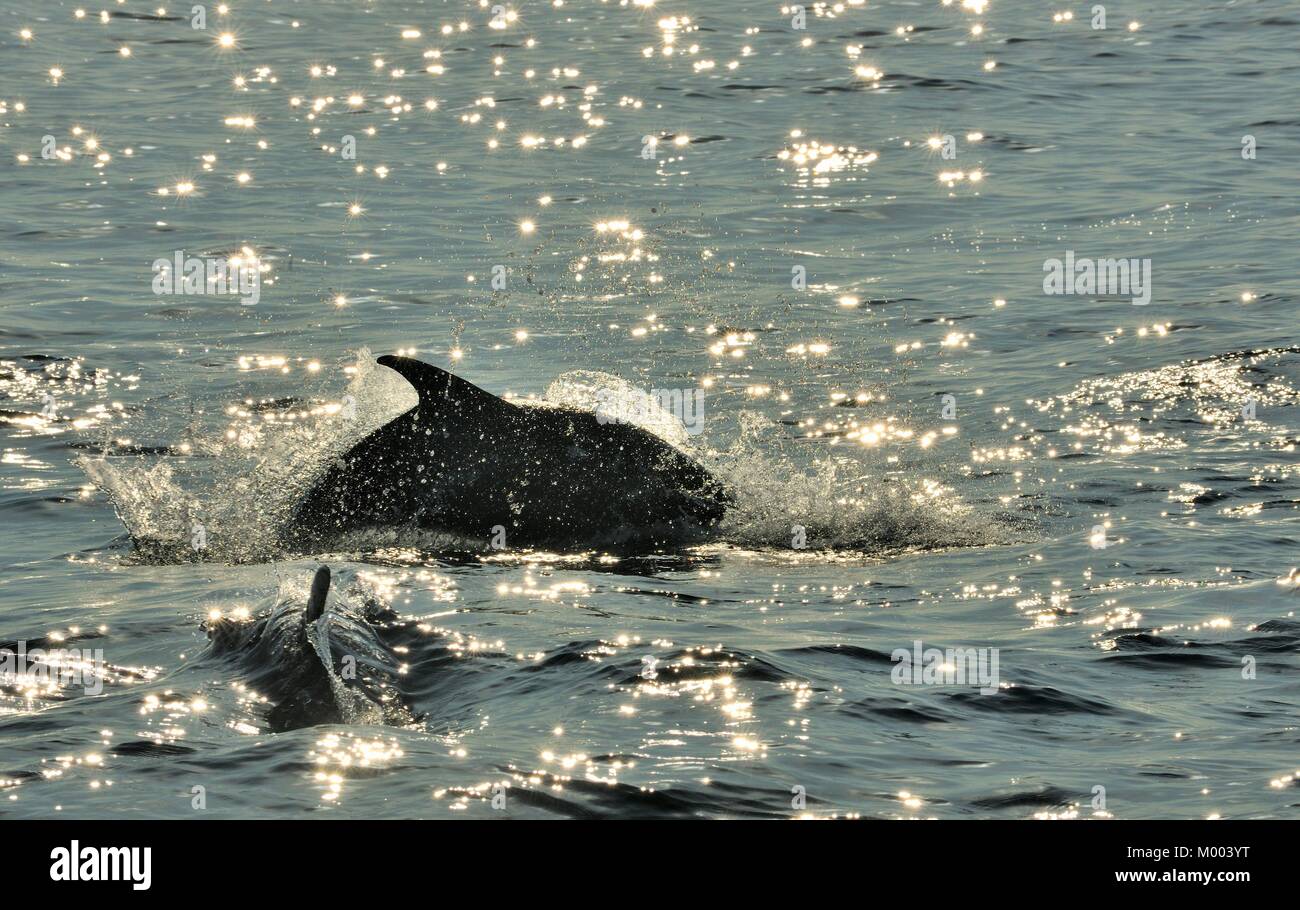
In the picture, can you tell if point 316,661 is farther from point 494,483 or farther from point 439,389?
point 494,483

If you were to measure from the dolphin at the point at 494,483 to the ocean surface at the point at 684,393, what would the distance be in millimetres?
264

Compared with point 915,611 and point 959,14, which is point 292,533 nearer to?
point 915,611

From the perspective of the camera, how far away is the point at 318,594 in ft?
27.9

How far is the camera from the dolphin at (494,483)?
38.9 ft

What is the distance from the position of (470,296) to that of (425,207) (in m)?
5.12

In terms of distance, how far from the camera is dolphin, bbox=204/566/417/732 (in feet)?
26.2

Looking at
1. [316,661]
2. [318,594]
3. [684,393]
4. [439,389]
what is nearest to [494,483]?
[439,389]

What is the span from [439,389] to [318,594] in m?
3.44

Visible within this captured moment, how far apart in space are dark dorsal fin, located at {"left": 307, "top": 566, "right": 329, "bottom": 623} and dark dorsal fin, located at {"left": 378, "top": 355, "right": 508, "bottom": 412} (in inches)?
125

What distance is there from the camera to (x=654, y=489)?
12.2 m

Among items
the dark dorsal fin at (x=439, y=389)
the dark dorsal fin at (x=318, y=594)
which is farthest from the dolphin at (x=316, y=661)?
the dark dorsal fin at (x=439, y=389)

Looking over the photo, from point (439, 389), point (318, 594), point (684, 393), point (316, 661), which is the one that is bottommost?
point (316, 661)
